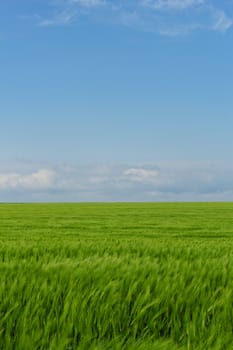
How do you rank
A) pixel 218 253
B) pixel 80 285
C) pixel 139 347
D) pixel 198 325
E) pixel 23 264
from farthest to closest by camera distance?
pixel 218 253 < pixel 23 264 < pixel 80 285 < pixel 198 325 < pixel 139 347

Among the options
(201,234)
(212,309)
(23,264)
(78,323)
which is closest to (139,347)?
(78,323)

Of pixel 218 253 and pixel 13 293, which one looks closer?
A: pixel 13 293

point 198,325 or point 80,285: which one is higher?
point 80,285

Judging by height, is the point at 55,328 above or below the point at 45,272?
below

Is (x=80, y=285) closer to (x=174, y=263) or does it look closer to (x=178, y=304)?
(x=178, y=304)

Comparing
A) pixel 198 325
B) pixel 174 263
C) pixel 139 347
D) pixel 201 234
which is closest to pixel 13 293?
pixel 139 347

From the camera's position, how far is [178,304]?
3.31 meters

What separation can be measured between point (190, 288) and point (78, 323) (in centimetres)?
97

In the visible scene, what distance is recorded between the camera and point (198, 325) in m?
3.14

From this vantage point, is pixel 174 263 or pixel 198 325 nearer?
pixel 198 325

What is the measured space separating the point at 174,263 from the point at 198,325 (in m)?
1.13

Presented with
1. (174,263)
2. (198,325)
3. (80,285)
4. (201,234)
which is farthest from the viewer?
(201,234)

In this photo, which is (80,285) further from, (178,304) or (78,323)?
(178,304)

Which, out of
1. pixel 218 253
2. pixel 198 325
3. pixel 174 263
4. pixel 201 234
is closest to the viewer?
pixel 198 325
